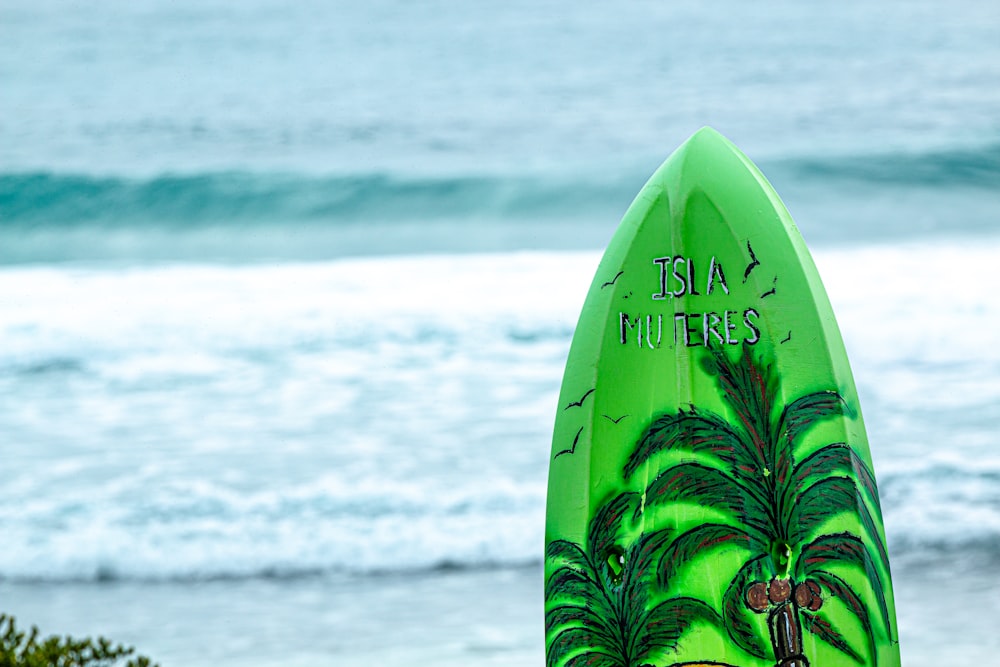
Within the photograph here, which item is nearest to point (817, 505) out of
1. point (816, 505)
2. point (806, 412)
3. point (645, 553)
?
point (816, 505)

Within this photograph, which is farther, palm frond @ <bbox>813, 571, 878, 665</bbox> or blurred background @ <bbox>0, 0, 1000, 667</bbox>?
blurred background @ <bbox>0, 0, 1000, 667</bbox>

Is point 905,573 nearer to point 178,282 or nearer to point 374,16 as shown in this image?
point 178,282

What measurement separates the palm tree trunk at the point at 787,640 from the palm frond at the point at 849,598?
3.6 inches

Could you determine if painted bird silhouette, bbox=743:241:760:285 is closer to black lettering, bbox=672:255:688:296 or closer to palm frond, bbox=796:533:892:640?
black lettering, bbox=672:255:688:296

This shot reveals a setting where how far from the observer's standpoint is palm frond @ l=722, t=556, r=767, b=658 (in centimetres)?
251

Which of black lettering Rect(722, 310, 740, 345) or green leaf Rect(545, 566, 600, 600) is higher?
black lettering Rect(722, 310, 740, 345)

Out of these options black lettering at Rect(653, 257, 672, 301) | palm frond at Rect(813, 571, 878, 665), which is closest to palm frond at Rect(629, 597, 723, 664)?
palm frond at Rect(813, 571, 878, 665)

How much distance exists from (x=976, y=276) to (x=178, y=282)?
6157 mm

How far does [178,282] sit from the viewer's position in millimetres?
10102

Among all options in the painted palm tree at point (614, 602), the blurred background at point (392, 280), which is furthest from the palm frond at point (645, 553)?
the blurred background at point (392, 280)

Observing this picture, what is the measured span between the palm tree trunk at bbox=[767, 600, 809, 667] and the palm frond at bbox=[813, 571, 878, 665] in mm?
91

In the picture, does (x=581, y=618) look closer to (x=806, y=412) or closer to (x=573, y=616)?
(x=573, y=616)

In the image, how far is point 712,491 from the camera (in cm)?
256

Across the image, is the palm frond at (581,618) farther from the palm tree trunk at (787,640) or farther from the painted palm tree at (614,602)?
the palm tree trunk at (787,640)
